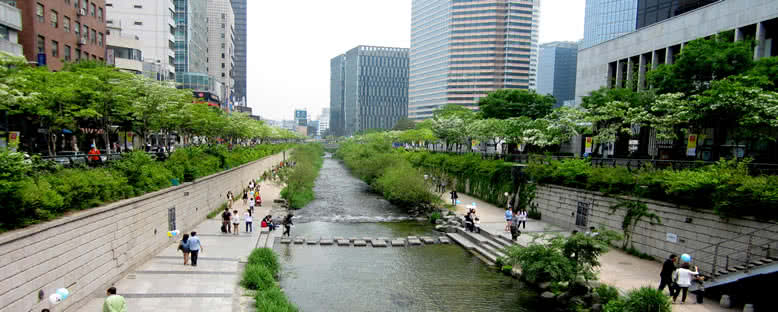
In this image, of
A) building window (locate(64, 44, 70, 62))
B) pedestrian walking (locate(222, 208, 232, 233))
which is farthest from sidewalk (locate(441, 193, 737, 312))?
building window (locate(64, 44, 70, 62))

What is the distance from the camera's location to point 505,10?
140 meters

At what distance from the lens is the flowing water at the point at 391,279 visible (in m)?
17.3

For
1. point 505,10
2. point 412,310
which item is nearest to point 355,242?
point 412,310

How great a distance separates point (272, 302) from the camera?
1468cm

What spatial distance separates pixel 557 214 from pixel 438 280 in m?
13.2

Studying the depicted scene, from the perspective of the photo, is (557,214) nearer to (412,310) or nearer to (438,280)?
(438,280)

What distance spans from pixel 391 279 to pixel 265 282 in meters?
6.48

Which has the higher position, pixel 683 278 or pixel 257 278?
pixel 683 278

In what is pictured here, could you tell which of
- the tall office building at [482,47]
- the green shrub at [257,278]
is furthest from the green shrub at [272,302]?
the tall office building at [482,47]

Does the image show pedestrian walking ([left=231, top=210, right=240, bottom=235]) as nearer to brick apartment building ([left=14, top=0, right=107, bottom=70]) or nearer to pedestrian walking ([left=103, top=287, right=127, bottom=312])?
pedestrian walking ([left=103, top=287, right=127, bottom=312])

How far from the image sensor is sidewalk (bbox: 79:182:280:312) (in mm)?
13695

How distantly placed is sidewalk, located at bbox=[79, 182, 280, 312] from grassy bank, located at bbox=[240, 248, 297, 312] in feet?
2.01

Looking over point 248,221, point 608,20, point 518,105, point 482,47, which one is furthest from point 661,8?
point 482,47

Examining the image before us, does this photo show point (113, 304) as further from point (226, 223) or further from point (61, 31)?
point (61, 31)
